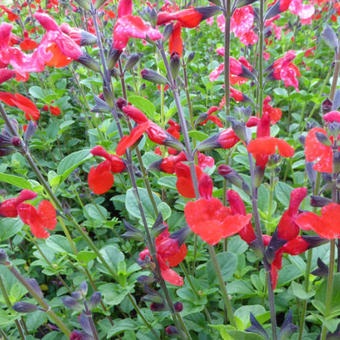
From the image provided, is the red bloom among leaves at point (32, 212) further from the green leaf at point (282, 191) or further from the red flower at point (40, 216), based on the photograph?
the green leaf at point (282, 191)

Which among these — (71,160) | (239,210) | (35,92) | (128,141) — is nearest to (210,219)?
(239,210)

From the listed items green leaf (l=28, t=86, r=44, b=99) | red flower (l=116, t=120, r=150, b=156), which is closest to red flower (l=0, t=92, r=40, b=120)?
red flower (l=116, t=120, r=150, b=156)

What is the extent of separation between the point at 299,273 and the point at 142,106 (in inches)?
49.1

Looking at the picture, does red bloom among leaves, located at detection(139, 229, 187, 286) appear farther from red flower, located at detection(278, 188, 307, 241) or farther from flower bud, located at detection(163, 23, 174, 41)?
flower bud, located at detection(163, 23, 174, 41)

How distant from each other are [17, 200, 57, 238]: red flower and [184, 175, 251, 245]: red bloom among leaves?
2.17ft

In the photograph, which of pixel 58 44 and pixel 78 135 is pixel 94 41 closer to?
pixel 58 44

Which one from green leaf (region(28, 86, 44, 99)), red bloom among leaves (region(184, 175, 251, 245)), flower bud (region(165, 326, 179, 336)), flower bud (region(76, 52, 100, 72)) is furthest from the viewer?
green leaf (region(28, 86, 44, 99))

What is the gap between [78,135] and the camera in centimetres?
404

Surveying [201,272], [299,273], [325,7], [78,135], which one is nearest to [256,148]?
[299,273]

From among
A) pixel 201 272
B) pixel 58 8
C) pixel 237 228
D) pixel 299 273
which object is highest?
pixel 58 8

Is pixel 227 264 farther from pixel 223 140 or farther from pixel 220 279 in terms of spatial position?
pixel 223 140

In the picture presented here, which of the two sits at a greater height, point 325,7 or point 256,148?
point 325,7

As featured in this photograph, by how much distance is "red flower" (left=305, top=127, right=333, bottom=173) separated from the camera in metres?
0.99

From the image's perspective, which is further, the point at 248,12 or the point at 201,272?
the point at 201,272
